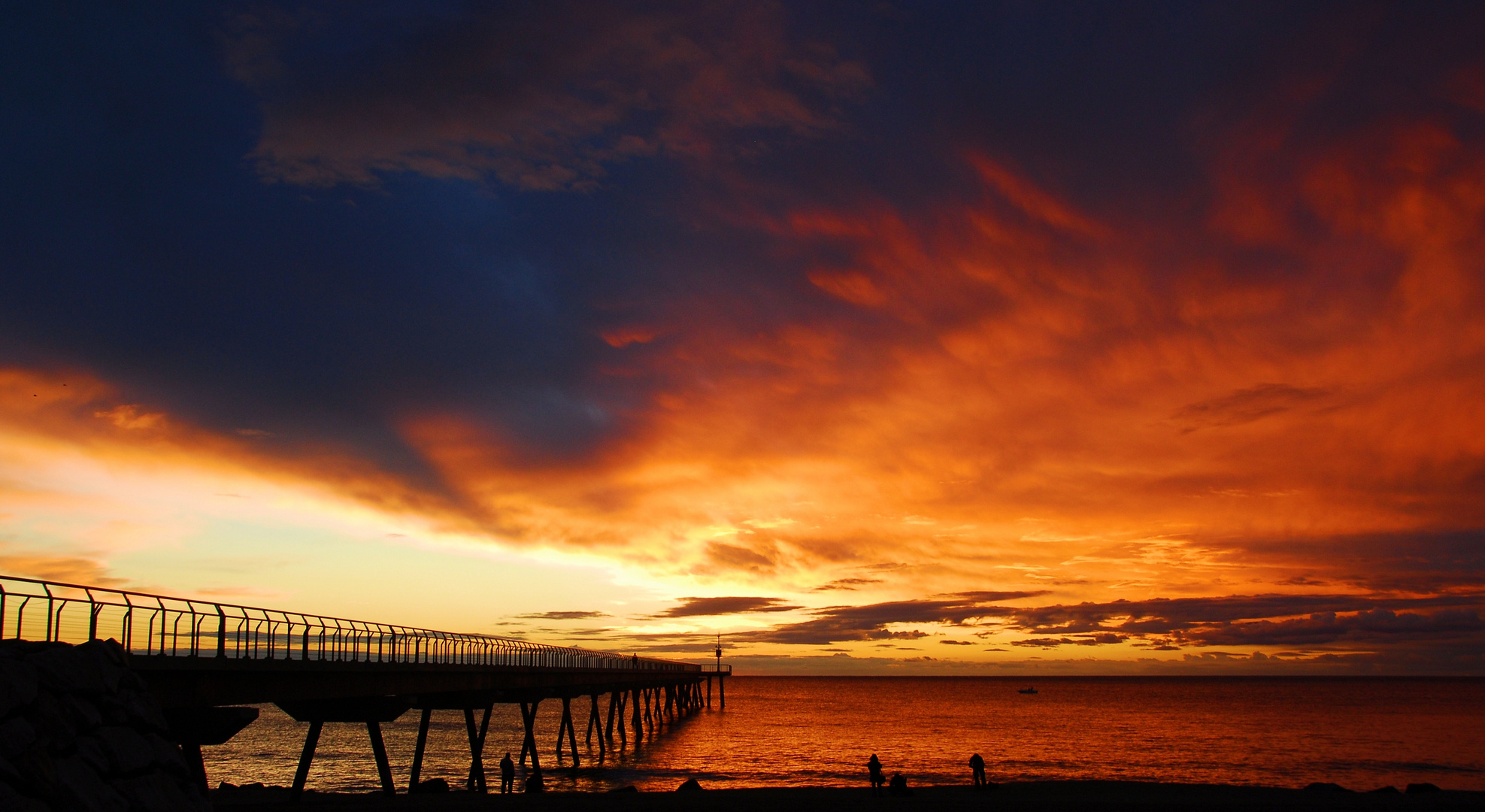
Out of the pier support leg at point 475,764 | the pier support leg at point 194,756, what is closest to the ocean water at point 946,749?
the pier support leg at point 475,764

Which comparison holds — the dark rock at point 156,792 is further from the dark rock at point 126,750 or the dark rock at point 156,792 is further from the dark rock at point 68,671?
the dark rock at point 68,671

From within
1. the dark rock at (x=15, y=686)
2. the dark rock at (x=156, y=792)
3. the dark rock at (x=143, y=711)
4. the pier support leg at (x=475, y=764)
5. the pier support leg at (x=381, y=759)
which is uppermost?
the dark rock at (x=15, y=686)

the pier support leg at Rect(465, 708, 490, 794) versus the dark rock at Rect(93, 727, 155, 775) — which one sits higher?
the dark rock at Rect(93, 727, 155, 775)

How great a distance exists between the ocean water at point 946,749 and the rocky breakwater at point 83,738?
32438mm

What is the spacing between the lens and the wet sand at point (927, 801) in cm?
3008

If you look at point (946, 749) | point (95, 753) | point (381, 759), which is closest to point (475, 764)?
point (381, 759)

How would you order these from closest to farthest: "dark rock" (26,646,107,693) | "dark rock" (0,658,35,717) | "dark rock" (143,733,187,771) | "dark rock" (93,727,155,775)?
"dark rock" (0,658,35,717)
"dark rock" (26,646,107,693)
"dark rock" (93,727,155,775)
"dark rock" (143,733,187,771)

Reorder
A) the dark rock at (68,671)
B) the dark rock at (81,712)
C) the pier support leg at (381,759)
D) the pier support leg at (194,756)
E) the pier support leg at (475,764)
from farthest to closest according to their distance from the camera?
1. the pier support leg at (475,764)
2. the pier support leg at (381,759)
3. the pier support leg at (194,756)
4. the dark rock at (68,671)
5. the dark rock at (81,712)

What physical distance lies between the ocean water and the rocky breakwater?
3244cm

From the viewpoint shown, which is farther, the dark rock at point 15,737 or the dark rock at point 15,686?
the dark rock at point 15,686

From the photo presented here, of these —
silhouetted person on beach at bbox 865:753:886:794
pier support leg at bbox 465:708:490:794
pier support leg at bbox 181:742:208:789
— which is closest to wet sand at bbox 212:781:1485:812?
silhouetted person on beach at bbox 865:753:886:794

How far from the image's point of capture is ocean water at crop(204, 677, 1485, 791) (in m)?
53.0

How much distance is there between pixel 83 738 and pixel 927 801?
86.1 feet

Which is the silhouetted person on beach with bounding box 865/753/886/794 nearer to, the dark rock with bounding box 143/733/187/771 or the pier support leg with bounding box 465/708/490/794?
the pier support leg with bounding box 465/708/490/794
